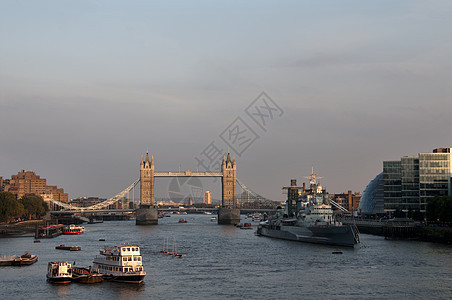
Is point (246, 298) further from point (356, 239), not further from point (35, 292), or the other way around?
point (356, 239)

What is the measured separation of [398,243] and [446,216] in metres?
11.1

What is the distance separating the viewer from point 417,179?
4897 inches

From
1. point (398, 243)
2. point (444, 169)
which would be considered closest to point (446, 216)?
point (398, 243)

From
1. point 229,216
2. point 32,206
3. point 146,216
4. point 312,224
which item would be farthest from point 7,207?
point 312,224

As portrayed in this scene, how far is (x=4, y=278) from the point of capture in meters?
56.2

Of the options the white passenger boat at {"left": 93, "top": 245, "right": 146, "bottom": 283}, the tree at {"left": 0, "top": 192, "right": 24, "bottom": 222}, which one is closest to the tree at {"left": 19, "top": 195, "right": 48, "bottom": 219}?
the tree at {"left": 0, "top": 192, "right": 24, "bottom": 222}

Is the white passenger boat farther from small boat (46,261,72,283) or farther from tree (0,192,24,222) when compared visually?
tree (0,192,24,222)

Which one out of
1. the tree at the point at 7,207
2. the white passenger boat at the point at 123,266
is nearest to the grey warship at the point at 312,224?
the white passenger boat at the point at 123,266

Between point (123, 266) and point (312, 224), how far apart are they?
150 ft

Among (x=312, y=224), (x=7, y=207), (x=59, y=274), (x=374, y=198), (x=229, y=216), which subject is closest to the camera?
(x=59, y=274)

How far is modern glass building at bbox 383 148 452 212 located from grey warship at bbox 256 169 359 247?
23.5m

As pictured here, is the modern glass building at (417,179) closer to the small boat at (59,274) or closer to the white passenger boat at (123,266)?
the white passenger boat at (123,266)

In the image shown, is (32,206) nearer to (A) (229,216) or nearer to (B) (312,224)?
(A) (229,216)

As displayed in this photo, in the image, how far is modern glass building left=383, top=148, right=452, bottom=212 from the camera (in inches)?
4737
